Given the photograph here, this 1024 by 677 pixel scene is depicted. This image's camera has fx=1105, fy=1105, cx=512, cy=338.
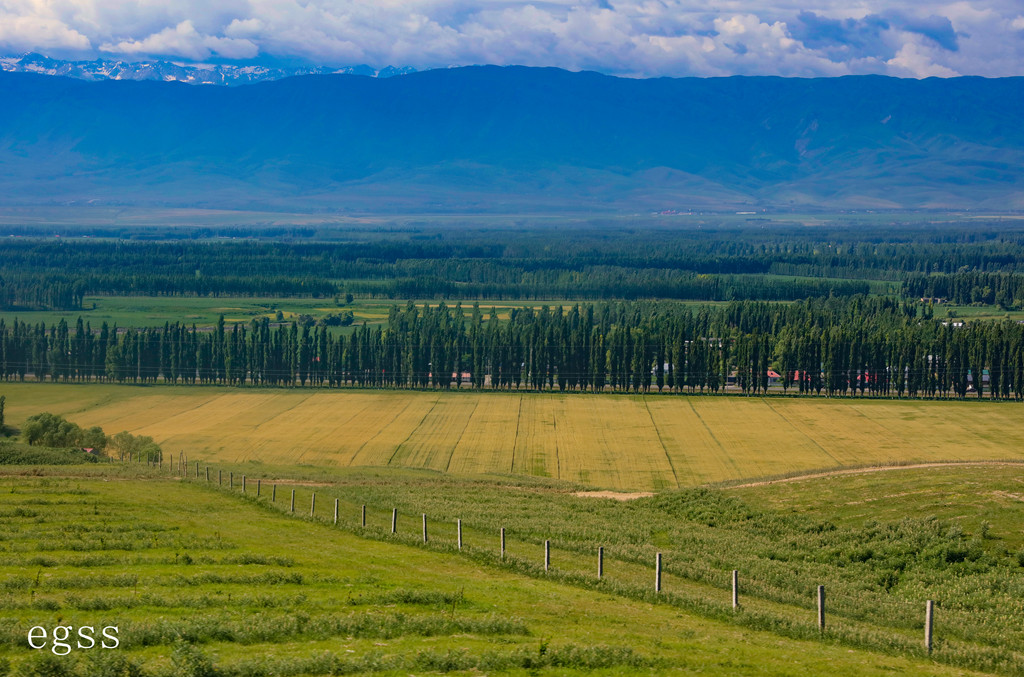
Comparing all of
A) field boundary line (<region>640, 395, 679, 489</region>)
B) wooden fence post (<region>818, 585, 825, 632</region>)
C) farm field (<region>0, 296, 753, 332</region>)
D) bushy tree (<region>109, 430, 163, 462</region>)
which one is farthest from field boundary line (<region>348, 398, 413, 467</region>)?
farm field (<region>0, 296, 753, 332</region>)

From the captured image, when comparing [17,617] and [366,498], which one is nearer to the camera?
[17,617]

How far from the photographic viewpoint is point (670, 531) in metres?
38.7

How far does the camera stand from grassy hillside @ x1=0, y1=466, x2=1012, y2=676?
62.0 ft

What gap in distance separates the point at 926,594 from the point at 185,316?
15209 centimetres

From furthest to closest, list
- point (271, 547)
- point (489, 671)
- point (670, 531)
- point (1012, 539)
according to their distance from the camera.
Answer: point (670, 531)
point (1012, 539)
point (271, 547)
point (489, 671)

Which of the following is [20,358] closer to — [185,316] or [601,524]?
[185,316]

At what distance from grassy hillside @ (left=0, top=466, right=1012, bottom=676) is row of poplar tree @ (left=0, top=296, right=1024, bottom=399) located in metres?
79.3

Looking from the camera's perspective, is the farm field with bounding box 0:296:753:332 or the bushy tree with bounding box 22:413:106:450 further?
Result: the farm field with bounding box 0:296:753:332

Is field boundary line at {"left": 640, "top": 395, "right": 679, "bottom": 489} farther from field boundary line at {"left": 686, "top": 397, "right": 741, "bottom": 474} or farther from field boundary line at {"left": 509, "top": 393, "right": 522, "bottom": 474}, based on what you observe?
field boundary line at {"left": 509, "top": 393, "right": 522, "bottom": 474}

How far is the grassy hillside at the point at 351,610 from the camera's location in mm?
18891

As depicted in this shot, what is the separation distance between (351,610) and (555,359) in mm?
90714

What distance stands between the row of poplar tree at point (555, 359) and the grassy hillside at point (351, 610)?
7929 cm

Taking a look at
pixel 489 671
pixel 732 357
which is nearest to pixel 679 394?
pixel 732 357

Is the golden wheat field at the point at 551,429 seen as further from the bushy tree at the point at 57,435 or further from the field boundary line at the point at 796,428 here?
the bushy tree at the point at 57,435
